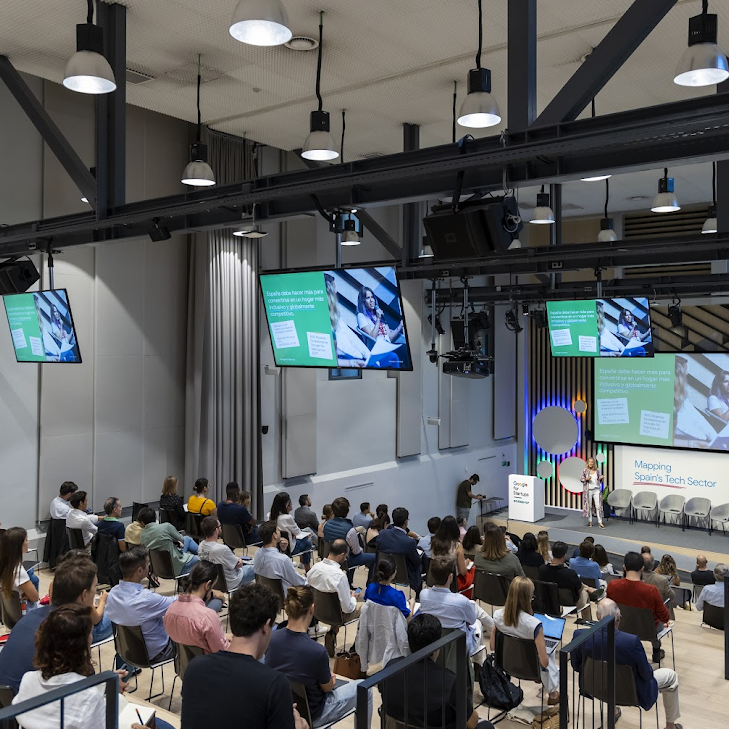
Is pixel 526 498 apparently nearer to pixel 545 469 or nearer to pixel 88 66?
pixel 545 469

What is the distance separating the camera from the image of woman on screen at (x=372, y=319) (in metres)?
5.66

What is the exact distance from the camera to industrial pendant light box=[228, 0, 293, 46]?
3.42 m

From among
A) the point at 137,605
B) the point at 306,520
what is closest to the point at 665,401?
the point at 306,520

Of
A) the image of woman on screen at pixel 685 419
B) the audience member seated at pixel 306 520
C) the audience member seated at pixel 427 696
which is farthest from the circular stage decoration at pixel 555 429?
the audience member seated at pixel 427 696

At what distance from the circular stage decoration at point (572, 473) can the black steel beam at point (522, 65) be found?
13261 millimetres

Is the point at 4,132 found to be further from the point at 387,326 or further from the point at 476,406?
the point at 476,406

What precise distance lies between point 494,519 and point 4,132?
12.2 metres

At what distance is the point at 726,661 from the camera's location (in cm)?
652

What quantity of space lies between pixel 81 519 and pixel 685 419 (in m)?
12.2

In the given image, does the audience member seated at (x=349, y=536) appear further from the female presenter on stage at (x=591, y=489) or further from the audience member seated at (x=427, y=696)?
the female presenter on stage at (x=591, y=489)

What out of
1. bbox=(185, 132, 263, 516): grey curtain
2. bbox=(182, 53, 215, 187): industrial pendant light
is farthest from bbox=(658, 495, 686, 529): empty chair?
bbox=(182, 53, 215, 187): industrial pendant light

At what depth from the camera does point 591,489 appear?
15984mm

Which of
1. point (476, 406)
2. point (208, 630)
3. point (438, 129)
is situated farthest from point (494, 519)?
point (208, 630)

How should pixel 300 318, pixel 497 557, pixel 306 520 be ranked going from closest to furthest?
pixel 300 318
pixel 497 557
pixel 306 520
